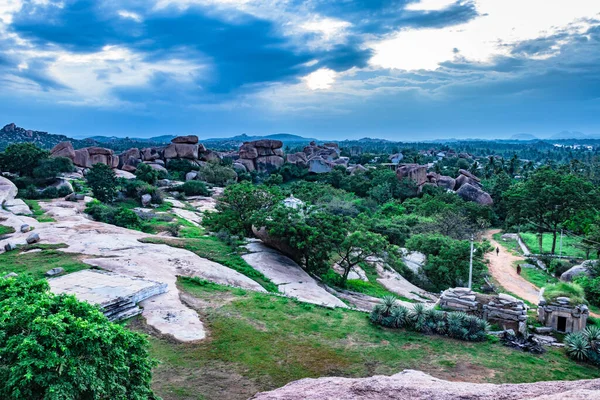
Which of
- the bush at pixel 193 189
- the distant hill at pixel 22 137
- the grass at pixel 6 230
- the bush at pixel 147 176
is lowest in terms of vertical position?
the grass at pixel 6 230

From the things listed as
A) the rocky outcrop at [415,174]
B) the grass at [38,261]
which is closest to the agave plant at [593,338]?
the grass at [38,261]

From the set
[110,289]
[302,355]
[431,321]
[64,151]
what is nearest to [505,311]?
[431,321]

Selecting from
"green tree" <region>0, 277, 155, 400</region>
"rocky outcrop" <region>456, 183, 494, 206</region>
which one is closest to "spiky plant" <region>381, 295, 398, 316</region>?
"green tree" <region>0, 277, 155, 400</region>

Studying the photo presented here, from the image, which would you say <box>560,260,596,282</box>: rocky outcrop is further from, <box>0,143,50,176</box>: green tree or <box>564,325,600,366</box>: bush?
<box>0,143,50,176</box>: green tree

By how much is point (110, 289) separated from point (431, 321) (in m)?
9.81

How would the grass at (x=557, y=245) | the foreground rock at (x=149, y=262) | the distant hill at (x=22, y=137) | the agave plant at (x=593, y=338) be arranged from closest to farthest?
the agave plant at (x=593, y=338)
the foreground rock at (x=149, y=262)
the grass at (x=557, y=245)
the distant hill at (x=22, y=137)

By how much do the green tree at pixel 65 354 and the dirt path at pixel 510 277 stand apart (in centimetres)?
2269

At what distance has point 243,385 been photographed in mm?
8547

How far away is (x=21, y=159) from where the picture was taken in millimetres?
36688

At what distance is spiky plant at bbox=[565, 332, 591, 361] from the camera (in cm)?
1094

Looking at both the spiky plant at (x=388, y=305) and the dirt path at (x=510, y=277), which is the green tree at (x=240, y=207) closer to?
the spiky plant at (x=388, y=305)

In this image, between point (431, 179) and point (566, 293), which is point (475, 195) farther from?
point (566, 293)

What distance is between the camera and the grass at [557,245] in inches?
1256

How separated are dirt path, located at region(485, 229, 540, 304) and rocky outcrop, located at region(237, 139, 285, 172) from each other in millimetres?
46040
